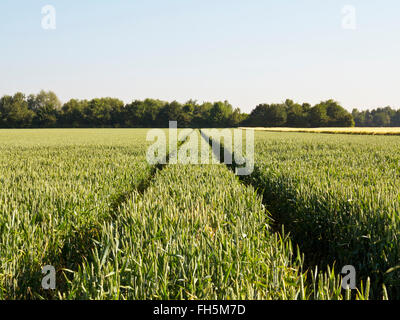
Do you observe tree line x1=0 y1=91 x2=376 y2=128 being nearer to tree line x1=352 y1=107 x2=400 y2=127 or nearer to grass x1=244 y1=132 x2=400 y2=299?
tree line x1=352 y1=107 x2=400 y2=127

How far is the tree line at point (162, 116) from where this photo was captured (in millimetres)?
95625

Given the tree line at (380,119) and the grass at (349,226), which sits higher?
the tree line at (380,119)

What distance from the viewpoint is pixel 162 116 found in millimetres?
102938

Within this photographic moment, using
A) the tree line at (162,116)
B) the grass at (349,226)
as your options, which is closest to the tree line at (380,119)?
the tree line at (162,116)

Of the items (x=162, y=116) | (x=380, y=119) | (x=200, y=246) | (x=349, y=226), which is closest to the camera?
(x=200, y=246)

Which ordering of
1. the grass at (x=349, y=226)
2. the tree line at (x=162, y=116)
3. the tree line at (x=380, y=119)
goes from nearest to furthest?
1. the grass at (x=349, y=226)
2. the tree line at (x=162, y=116)
3. the tree line at (x=380, y=119)

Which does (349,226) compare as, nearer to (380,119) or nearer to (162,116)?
(162,116)

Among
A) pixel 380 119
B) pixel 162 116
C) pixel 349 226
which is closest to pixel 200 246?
→ pixel 349 226

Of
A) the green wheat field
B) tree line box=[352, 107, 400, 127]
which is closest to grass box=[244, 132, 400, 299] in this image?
the green wheat field

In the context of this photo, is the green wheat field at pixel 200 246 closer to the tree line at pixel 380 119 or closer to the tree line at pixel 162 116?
the tree line at pixel 162 116

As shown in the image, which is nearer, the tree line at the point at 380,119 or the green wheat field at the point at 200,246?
the green wheat field at the point at 200,246

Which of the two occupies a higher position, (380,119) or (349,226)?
(380,119)

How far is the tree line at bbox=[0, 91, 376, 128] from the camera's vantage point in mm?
95625
